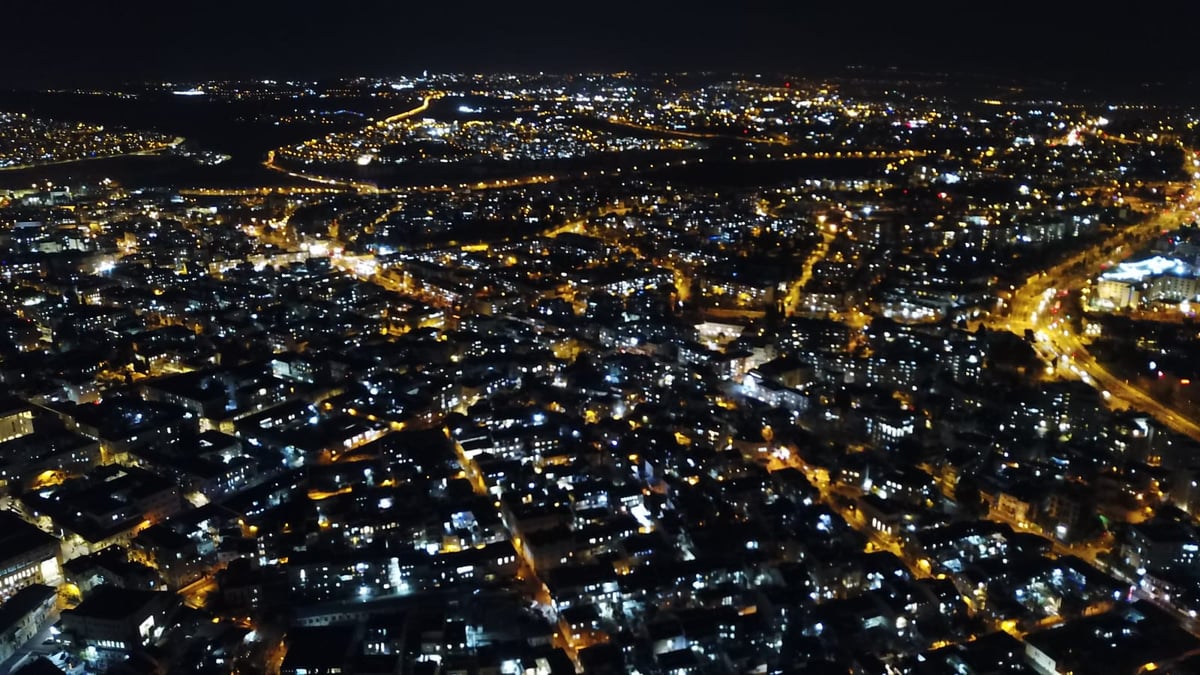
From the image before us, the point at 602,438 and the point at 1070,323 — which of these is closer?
the point at 602,438

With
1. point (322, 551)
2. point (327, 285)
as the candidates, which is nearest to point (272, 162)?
point (327, 285)

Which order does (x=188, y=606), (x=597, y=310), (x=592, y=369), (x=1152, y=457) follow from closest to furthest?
(x=188, y=606) → (x=1152, y=457) → (x=592, y=369) → (x=597, y=310)

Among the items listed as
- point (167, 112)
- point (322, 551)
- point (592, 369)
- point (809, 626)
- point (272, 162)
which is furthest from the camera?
point (167, 112)

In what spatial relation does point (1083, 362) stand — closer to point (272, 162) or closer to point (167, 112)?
point (272, 162)

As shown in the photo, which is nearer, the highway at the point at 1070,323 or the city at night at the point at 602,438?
the city at night at the point at 602,438

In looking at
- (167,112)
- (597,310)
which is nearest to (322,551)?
(597,310)

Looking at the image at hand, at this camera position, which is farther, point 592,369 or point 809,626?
point 592,369

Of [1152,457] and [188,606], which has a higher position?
[1152,457]

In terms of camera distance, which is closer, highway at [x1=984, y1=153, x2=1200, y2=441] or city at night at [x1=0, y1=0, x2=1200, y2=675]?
city at night at [x1=0, y1=0, x2=1200, y2=675]

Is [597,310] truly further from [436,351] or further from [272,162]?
[272,162]
